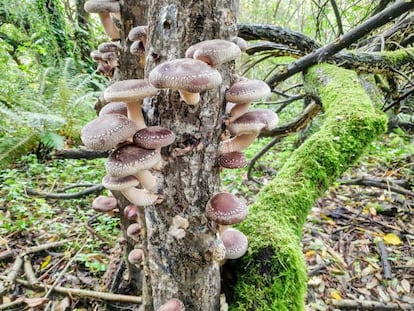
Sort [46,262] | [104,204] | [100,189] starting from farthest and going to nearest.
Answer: [100,189] < [46,262] < [104,204]

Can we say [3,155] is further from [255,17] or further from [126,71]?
[255,17]

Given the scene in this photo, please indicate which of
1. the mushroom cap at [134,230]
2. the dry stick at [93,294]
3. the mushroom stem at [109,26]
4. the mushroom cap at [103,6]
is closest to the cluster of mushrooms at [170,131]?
the mushroom cap at [103,6]

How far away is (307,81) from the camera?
3.03 m

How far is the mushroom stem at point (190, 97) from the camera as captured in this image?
51.2 inches

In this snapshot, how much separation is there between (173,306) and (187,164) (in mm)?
732

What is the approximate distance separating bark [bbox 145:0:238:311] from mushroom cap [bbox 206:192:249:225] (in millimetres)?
51

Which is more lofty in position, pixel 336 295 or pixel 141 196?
pixel 141 196

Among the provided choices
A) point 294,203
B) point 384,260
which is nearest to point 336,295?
point 384,260

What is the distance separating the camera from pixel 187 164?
1.45m

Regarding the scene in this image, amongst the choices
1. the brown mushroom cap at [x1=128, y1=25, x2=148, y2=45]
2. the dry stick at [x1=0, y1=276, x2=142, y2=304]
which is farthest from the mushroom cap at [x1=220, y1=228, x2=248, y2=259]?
the dry stick at [x1=0, y1=276, x2=142, y2=304]

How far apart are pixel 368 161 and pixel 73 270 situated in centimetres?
528

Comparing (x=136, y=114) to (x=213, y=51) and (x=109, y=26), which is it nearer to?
(x=213, y=51)

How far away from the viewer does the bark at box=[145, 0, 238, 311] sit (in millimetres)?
1316

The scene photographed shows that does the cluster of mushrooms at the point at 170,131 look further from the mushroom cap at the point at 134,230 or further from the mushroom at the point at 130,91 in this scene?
the mushroom cap at the point at 134,230
